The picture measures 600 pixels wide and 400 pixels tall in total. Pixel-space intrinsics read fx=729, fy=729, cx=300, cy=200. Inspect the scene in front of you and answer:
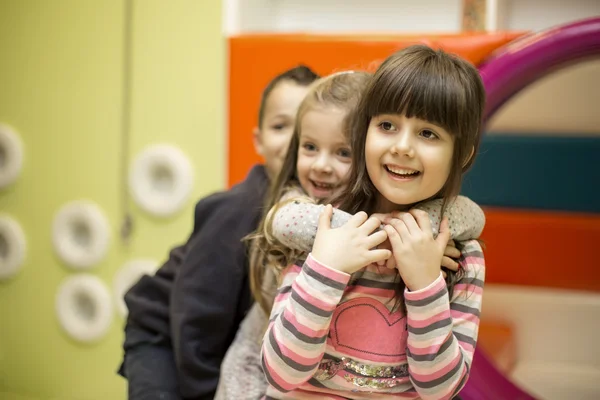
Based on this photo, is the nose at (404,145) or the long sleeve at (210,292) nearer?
the nose at (404,145)

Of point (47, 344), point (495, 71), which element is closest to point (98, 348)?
point (47, 344)

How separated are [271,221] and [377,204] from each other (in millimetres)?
155

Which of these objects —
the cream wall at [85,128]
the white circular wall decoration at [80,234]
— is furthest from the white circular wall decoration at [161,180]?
the white circular wall decoration at [80,234]

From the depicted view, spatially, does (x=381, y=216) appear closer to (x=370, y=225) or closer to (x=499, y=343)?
(x=370, y=225)

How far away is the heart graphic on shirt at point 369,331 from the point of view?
98 cm

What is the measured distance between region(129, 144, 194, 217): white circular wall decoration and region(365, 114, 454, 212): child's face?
1.10m

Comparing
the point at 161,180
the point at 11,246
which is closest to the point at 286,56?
the point at 161,180

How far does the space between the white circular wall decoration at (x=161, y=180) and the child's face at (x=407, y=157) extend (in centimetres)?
110

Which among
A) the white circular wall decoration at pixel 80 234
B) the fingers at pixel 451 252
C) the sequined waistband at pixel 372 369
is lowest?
the white circular wall decoration at pixel 80 234

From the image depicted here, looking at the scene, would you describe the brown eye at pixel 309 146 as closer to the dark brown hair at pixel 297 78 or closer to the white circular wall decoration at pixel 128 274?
the dark brown hair at pixel 297 78

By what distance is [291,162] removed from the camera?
1180 millimetres

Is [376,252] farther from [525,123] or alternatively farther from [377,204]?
[525,123]

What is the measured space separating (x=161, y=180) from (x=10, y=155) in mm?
505

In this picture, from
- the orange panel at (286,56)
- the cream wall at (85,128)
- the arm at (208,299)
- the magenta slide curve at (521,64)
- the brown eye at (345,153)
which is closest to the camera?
the brown eye at (345,153)
